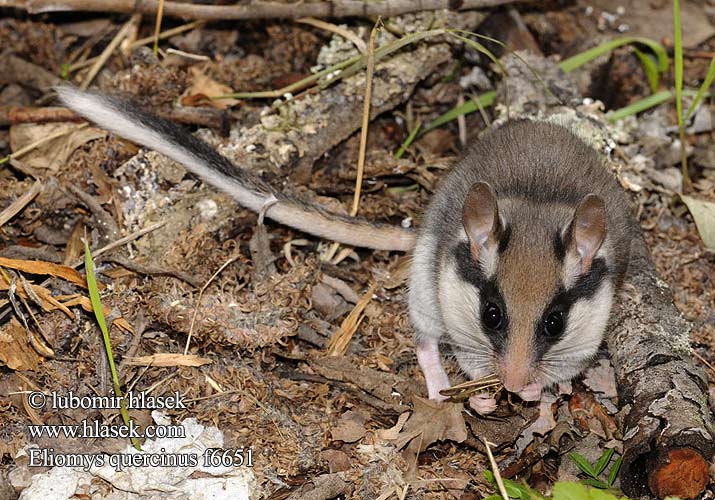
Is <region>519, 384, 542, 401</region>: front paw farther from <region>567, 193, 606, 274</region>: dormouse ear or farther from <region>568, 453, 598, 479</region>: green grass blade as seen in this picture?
<region>567, 193, 606, 274</region>: dormouse ear

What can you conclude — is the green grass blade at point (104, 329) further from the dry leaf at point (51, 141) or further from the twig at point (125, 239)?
the dry leaf at point (51, 141)

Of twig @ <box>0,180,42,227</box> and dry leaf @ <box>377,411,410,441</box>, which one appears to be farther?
twig @ <box>0,180,42,227</box>

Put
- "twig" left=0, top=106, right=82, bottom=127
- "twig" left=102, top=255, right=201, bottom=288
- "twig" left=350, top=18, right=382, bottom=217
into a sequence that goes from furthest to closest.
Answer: "twig" left=0, top=106, right=82, bottom=127
"twig" left=350, top=18, right=382, bottom=217
"twig" left=102, top=255, right=201, bottom=288

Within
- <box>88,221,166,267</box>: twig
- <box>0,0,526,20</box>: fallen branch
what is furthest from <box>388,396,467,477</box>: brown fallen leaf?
<box>0,0,526,20</box>: fallen branch

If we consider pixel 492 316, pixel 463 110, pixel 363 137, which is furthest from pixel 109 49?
pixel 492 316

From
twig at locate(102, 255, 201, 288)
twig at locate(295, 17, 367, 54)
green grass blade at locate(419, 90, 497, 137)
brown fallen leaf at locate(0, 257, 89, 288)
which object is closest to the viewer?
brown fallen leaf at locate(0, 257, 89, 288)

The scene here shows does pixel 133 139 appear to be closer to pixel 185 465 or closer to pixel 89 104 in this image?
pixel 89 104
